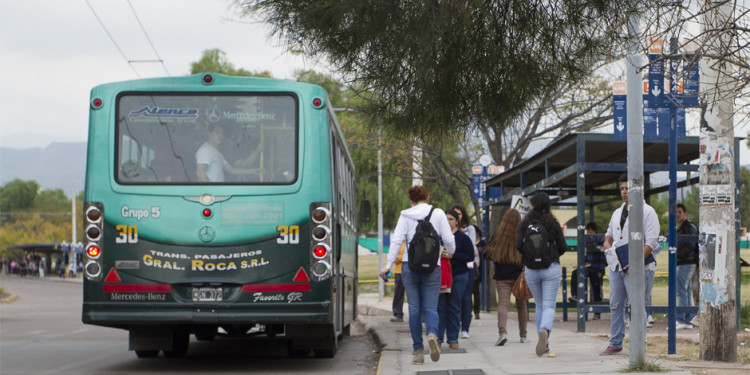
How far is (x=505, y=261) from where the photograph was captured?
35.4 feet

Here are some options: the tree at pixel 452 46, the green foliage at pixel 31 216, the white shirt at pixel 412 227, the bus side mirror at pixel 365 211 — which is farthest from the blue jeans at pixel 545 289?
the green foliage at pixel 31 216

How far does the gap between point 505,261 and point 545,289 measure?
1.23 meters

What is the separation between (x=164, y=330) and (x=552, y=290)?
4197 millimetres

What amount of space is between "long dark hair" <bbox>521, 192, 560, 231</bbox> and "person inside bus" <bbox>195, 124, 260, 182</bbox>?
2.81 meters

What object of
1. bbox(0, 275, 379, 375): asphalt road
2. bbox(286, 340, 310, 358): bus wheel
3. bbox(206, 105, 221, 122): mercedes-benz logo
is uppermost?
bbox(206, 105, 221, 122): mercedes-benz logo

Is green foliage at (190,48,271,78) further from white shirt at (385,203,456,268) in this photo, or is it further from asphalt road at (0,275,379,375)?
white shirt at (385,203,456,268)

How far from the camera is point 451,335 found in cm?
1084

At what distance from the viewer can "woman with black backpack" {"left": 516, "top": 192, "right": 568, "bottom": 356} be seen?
9.43 m

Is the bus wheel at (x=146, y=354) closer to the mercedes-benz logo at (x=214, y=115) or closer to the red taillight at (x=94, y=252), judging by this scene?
the red taillight at (x=94, y=252)

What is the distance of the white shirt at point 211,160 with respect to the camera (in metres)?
9.89

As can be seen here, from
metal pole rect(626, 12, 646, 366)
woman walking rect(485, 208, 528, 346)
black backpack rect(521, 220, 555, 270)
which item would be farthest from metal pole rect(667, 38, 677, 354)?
woman walking rect(485, 208, 528, 346)

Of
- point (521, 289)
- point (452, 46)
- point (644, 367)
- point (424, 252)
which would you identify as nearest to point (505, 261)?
point (521, 289)

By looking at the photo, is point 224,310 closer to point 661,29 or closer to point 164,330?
point 164,330

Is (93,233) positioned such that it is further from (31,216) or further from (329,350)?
(31,216)
